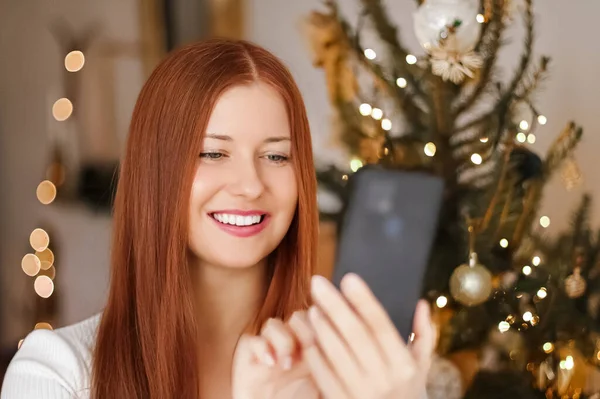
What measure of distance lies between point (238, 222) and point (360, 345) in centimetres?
27

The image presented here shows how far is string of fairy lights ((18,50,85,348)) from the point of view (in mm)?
2244

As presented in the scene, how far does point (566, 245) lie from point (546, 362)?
220 millimetres

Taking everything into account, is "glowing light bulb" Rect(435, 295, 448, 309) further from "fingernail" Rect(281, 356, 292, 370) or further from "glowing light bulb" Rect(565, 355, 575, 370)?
"fingernail" Rect(281, 356, 292, 370)

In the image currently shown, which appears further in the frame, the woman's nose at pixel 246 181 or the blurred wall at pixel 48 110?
the blurred wall at pixel 48 110

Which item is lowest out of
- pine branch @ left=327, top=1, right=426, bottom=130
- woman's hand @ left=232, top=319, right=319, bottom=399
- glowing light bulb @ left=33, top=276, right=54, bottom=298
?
glowing light bulb @ left=33, top=276, right=54, bottom=298

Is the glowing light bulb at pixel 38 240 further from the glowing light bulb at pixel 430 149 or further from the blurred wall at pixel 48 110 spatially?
the glowing light bulb at pixel 430 149

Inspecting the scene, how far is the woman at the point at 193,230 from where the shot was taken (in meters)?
0.80

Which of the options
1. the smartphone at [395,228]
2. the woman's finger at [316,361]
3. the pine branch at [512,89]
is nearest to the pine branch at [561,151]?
the pine branch at [512,89]

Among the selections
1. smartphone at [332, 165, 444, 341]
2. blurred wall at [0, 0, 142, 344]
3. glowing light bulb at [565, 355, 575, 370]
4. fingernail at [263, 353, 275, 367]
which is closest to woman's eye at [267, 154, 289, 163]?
smartphone at [332, 165, 444, 341]

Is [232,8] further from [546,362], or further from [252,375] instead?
[252,375]

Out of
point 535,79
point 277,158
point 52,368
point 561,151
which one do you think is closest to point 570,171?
point 561,151

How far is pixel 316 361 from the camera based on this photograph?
0.61 metres

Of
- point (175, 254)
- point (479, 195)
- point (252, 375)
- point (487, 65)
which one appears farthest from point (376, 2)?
point (252, 375)

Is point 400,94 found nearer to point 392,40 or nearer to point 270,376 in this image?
point 392,40
